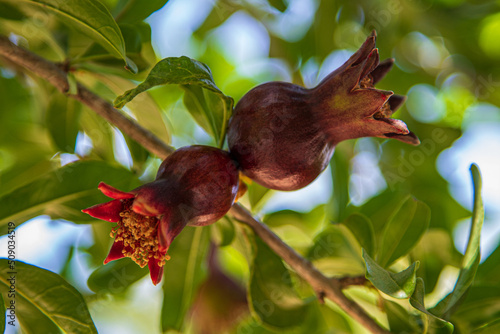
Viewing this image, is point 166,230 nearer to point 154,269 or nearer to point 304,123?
point 154,269

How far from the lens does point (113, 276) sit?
1312 mm

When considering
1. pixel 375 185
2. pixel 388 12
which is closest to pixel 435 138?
pixel 375 185

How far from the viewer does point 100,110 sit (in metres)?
1.08

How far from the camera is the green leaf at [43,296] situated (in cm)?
97

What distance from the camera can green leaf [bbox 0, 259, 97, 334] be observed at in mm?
972

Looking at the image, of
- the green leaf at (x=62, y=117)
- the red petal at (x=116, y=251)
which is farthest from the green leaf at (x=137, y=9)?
the red petal at (x=116, y=251)

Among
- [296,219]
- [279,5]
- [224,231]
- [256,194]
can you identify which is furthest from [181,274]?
[279,5]

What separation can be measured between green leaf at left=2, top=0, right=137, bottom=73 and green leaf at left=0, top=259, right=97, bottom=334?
50 cm

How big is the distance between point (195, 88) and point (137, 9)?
272mm

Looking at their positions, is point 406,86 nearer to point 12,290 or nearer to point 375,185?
point 375,185

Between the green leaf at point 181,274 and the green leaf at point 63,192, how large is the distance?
10.7 inches

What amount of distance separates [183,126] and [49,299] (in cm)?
120

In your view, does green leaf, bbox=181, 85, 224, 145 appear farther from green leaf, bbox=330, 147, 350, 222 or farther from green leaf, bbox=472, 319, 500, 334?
green leaf, bbox=472, 319, 500, 334

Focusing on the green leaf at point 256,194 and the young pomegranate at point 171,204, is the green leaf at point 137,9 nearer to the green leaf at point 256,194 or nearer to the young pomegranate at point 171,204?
the young pomegranate at point 171,204
